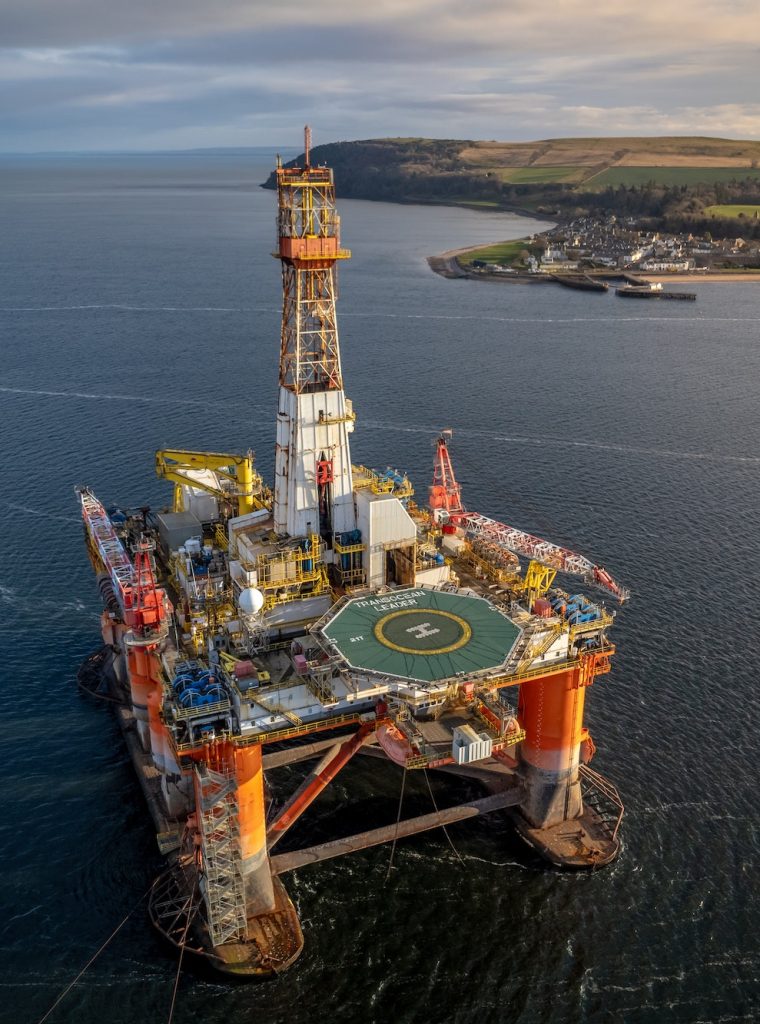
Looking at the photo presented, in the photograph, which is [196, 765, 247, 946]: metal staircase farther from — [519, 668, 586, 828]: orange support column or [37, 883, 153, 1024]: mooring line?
[519, 668, 586, 828]: orange support column

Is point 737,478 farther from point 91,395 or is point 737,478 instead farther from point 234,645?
point 91,395

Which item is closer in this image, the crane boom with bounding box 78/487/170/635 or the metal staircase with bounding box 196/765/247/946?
the metal staircase with bounding box 196/765/247/946

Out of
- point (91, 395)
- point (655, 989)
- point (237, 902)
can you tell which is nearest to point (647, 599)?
point (655, 989)

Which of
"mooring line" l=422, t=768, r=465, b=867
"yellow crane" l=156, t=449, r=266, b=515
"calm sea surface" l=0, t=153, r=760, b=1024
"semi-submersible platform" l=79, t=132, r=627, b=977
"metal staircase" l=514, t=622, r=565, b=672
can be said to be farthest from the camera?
"yellow crane" l=156, t=449, r=266, b=515

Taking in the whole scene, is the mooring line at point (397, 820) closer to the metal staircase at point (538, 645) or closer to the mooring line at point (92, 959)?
the metal staircase at point (538, 645)

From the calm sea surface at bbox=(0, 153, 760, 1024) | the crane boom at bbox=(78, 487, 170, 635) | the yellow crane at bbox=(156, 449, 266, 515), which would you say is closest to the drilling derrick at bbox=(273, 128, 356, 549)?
the crane boom at bbox=(78, 487, 170, 635)
